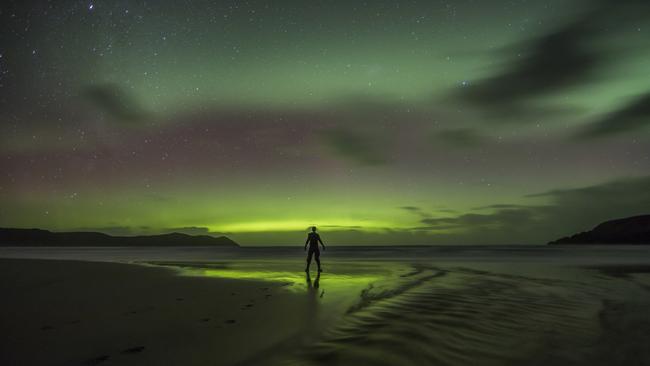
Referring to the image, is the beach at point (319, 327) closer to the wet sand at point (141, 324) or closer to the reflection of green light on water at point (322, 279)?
the wet sand at point (141, 324)

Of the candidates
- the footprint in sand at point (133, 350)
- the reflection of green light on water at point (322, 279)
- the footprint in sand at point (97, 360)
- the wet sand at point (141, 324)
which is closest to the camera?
the footprint in sand at point (97, 360)

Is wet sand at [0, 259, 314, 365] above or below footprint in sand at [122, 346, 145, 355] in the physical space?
below

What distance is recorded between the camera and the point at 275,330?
6875 mm

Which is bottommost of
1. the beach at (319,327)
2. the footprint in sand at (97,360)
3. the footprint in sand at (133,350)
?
the beach at (319,327)

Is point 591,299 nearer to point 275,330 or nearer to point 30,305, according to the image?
point 275,330

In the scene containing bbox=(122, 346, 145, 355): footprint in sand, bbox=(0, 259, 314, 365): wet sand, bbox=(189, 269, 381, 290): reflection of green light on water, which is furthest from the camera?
bbox=(189, 269, 381, 290): reflection of green light on water

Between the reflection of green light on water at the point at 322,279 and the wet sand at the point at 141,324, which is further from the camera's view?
the reflection of green light on water at the point at 322,279

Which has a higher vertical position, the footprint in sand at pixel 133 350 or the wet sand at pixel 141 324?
the footprint in sand at pixel 133 350

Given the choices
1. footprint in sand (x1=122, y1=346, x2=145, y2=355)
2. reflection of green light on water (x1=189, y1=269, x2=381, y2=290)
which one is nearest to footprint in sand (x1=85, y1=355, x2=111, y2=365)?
footprint in sand (x1=122, y1=346, x2=145, y2=355)

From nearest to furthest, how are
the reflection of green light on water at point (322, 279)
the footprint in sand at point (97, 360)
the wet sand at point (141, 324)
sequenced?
the footprint in sand at point (97, 360), the wet sand at point (141, 324), the reflection of green light on water at point (322, 279)

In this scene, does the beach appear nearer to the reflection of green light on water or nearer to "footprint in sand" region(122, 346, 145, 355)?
"footprint in sand" region(122, 346, 145, 355)

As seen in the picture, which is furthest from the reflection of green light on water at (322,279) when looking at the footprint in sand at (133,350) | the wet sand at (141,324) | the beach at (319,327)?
the footprint in sand at (133,350)

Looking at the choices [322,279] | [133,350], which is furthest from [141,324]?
[322,279]

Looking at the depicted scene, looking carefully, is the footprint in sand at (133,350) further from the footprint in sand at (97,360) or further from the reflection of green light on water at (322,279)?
the reflection of green light on water at (322,279)
